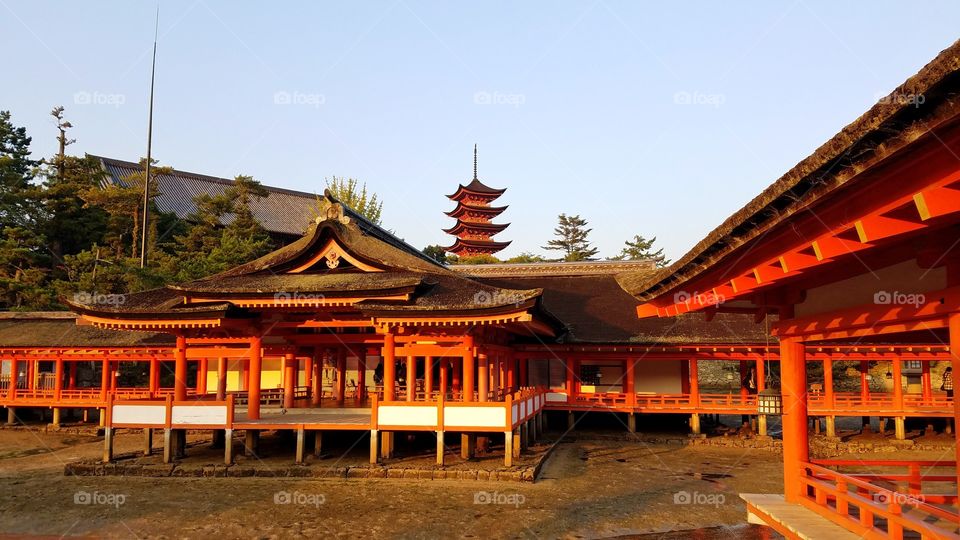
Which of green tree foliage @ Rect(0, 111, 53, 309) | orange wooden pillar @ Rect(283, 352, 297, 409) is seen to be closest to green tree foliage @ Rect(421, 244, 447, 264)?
green tree foliage @ Rect(0, 111, 53, 309)

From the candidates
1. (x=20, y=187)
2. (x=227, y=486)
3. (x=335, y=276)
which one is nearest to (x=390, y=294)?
(x=335, y=276)

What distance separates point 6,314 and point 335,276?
80.5 ft

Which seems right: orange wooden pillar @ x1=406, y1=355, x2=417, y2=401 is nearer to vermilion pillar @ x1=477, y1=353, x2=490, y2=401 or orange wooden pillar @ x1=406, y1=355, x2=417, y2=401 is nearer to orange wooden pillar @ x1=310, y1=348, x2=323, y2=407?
vermilion pillar @ x1=477, y1=353, x2=490, y2=401

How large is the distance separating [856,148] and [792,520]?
579cm

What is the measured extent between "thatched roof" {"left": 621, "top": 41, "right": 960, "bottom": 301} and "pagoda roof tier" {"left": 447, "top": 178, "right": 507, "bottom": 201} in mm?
64559

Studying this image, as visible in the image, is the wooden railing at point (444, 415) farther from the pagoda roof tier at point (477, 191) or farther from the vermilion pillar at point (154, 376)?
the pagoda roof tier at point (477, 191)

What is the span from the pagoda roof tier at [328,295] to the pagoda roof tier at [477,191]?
48570 millimetres

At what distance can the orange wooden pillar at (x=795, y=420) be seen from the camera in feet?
32.3

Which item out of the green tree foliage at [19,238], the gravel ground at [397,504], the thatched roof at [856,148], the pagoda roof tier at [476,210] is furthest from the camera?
the pagoda roof tier at [476,210]

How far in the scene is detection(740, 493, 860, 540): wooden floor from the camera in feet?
26.4

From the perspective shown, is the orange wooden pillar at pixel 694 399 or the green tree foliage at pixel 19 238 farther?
the green tree foliage at pixel 19 238

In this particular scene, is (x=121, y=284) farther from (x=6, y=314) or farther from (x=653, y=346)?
(x=653, y=346)

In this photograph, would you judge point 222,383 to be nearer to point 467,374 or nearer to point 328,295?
point 328,295

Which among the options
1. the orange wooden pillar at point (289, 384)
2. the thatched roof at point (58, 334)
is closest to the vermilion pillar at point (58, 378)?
the thatched roof at point (58, 334)
